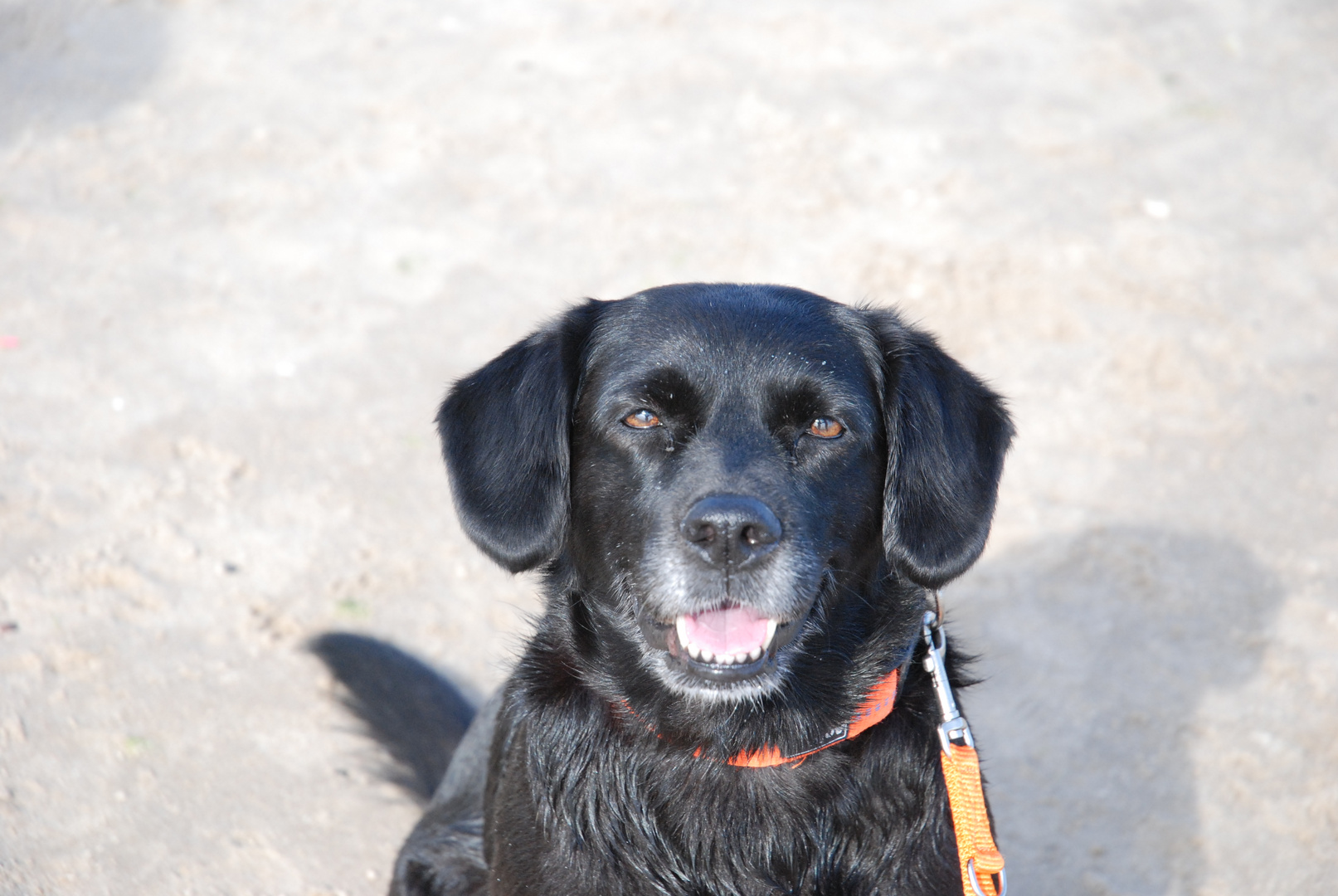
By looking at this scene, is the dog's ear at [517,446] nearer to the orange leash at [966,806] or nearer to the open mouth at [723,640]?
the open mouth at [723,640]

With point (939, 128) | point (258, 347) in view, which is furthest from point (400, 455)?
point (939, 128)

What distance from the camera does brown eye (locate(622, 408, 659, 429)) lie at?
2562 millimetres

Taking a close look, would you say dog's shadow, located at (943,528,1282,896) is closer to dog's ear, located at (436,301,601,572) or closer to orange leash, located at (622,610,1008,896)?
orange leash, located at (622,610,1008,896)

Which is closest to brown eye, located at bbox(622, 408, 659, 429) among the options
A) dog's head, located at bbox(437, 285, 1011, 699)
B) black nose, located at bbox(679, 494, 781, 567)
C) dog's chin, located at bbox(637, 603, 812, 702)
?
dog's head, located at bbox(437, 285, 1011, 699)

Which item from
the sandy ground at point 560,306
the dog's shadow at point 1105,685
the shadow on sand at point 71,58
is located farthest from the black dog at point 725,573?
the shadow on sand at point 71,58

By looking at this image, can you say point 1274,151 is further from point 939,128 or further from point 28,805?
point 28,805

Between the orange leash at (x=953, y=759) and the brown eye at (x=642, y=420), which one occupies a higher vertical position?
the brown eye at (x=642, y=420)

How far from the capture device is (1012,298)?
19.7 feet

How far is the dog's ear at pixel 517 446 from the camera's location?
8.55 ft

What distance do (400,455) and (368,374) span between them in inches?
23.7

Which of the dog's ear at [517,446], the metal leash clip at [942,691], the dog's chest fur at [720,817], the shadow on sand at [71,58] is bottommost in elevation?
the shadow on sand at [71,58]

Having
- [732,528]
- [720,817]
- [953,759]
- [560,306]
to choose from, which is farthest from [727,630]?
[560,306]

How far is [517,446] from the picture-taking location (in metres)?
2.63

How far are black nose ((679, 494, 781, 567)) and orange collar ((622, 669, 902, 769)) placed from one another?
469 mm
